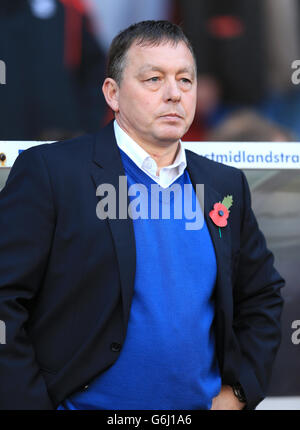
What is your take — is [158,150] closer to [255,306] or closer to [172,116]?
[172,116]

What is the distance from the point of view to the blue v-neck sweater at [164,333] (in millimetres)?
1978

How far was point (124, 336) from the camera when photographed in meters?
1.96

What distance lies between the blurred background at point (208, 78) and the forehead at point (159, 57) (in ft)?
1.88

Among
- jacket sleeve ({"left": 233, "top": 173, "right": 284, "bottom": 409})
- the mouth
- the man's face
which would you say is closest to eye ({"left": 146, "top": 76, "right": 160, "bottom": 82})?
the man's face

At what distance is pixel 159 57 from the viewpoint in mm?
2154

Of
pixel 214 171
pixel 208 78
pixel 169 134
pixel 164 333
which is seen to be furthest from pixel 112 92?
pixel 164 333

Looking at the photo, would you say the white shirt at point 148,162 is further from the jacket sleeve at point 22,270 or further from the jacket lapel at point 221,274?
the jacket sleeve at point 22,270

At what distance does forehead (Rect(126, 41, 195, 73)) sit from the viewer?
215 centimetres

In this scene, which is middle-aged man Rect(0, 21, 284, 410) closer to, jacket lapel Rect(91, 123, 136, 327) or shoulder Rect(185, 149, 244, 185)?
jacket lapel Rect(91, 123, 136, 327)

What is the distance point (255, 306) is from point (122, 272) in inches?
25.6

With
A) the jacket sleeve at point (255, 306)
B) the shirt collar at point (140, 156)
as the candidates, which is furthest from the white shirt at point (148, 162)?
the jacket sleeve at point (255, 306)

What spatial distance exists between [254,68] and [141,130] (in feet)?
3.08
